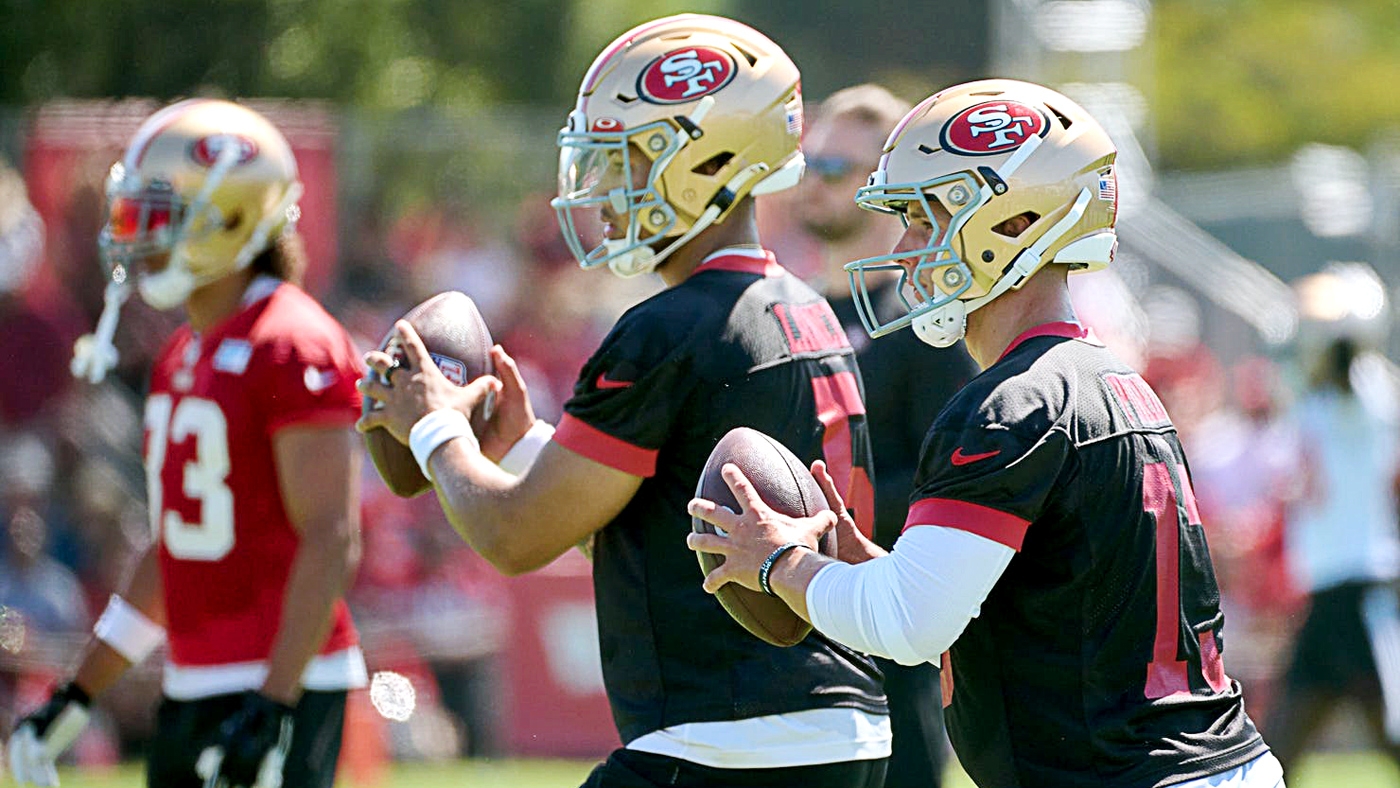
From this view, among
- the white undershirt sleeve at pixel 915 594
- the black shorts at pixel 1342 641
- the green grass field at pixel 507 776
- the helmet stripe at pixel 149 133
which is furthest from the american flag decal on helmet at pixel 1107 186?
the green grass field at pixel 507 776

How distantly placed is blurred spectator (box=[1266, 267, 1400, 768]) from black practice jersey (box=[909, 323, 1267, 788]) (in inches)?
168

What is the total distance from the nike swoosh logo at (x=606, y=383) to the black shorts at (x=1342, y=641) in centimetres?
450

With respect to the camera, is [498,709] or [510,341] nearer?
[498,709]

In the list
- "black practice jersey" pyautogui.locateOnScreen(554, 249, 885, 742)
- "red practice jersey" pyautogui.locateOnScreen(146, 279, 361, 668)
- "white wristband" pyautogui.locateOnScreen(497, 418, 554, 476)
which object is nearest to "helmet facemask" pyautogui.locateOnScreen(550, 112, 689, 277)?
"black practice jersey" pyautogui.locateOnScreen(554, 249, 885, 742)

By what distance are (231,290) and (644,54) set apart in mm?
1624

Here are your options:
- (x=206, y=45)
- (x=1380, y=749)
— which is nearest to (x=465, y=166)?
(x=206, y=45)

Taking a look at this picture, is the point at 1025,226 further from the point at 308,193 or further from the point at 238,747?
the point at 308,193

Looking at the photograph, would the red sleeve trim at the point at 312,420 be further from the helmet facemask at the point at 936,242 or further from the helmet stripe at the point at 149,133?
the helmet facemask at the point at 936,242

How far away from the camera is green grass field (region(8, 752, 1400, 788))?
8.97 meters

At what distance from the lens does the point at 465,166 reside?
38.3ft

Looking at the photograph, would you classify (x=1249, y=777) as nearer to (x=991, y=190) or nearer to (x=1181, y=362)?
(x=991, y=190)

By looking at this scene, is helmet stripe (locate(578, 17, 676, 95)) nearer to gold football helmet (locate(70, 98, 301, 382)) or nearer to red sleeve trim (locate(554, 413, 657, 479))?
red sleeve trim (locate(554, 413, 657, 479))

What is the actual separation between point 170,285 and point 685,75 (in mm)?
1815

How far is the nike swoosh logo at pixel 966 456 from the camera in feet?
9.86
